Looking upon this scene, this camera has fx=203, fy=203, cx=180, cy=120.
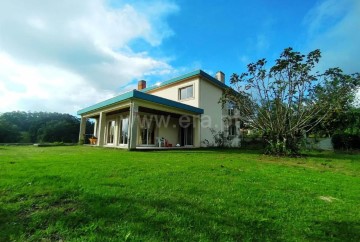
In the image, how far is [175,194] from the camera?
360 centimetres

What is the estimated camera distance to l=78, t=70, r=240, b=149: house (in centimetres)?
1628

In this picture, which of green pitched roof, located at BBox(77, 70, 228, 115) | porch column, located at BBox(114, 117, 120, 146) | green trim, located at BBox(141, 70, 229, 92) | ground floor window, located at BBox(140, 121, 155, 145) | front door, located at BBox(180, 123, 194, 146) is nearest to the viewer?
green pitched roof, located at BBox(77, 70, 228, 115)

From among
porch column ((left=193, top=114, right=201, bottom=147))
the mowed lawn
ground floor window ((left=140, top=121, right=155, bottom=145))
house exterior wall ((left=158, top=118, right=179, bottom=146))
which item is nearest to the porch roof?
porch column ((left=193, top=114, right=201, bottom=147))

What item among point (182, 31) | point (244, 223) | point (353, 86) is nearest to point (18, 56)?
point (182, 31)

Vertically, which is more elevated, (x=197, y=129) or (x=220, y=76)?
(x=220, y=76)

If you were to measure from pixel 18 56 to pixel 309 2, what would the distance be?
50.6 feet

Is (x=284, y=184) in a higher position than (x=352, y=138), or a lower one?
lower

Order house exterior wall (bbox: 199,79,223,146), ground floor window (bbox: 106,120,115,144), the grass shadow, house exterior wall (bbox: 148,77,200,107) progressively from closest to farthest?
the grass shadow
house exterior wall (bbox: 148,77,200,107)
house exterior wall (bbox: 199,79,223,146)
ground floor window (bbox: 106,120,115,144)

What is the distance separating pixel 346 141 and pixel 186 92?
693 inches

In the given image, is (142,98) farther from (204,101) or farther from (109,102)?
(204,101)

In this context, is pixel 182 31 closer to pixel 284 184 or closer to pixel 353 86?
pixel 353 86

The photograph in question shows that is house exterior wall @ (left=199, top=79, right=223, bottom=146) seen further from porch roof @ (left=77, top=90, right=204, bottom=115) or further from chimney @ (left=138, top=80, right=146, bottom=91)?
chimney @ (left=138, top=80, right=146, bottom=91)

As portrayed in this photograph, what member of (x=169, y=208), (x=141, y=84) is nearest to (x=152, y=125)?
(x=141, y=84)

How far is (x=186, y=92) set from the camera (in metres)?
18.1
